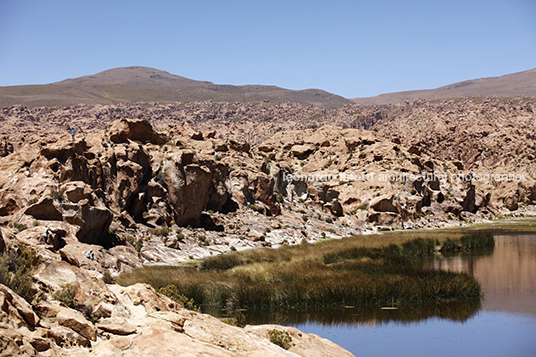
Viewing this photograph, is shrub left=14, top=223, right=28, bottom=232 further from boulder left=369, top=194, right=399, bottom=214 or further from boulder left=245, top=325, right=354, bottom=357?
boulder left=369, top=194, right=399, bottom=214

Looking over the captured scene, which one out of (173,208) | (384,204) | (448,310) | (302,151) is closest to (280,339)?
(448,310)

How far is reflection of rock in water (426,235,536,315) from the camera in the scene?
22562mm

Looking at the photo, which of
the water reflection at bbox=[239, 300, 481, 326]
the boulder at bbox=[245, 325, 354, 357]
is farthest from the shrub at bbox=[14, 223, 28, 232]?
the boulder at bbox=[245, 325, 354, 357]

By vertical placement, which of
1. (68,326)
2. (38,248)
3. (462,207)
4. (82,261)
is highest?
(38,248)

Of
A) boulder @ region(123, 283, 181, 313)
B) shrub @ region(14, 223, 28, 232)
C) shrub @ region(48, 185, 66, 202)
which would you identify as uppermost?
shrub @ region(48, 185, 66, 202)

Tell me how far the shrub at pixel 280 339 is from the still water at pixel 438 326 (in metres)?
4.14

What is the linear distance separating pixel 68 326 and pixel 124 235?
26772mm

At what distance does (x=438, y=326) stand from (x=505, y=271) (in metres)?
14.6

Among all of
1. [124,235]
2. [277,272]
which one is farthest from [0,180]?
[277,272]

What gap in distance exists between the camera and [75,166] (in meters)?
34.9

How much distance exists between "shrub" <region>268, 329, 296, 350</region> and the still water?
414 centimetres

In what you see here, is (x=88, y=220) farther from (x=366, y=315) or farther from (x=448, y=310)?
(x=448, y=310)

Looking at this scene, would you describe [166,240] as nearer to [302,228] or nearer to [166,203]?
[166,203]

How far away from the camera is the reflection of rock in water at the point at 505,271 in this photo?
22562 mm
